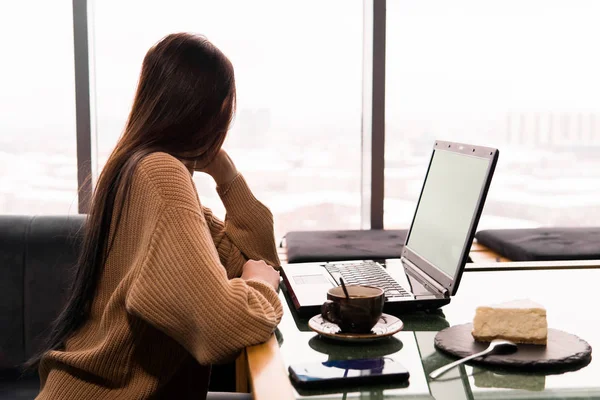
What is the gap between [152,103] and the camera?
4.57 feet

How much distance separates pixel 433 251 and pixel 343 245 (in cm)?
135

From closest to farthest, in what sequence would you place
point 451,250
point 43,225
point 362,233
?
point 451,250 < point 43,225 < point 362,233

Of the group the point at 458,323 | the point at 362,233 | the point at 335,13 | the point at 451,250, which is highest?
the point at 335,13

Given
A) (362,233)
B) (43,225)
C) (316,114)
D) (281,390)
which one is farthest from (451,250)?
(316,114)

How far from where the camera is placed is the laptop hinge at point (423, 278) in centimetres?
147

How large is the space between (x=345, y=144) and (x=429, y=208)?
181 centimetres

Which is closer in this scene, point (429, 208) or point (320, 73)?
point (429, 208)

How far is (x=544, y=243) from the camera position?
9.48ft

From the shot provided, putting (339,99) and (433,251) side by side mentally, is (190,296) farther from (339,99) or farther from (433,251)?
(339,99)

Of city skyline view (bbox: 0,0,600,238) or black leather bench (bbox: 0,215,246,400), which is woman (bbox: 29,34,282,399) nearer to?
black leather bench (bbox: 0,215,246,400)

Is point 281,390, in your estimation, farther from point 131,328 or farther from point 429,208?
point 429,208

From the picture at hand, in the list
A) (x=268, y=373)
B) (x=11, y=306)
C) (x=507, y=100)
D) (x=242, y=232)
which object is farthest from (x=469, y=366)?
(x=507, y=100)

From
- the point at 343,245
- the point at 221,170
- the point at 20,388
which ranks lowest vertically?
the point at 20,388

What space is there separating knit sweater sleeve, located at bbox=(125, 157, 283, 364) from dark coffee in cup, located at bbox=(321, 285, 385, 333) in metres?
0.13
